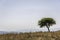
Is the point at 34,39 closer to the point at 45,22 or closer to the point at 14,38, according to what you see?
the point at 14,38

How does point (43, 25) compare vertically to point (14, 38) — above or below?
above

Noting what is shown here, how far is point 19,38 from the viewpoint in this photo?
14.4 m

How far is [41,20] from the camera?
66.2 m

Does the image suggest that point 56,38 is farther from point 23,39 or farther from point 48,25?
point 48,25

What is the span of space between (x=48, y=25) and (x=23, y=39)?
52603mm

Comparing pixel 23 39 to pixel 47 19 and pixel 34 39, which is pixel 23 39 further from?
pixel 47 19

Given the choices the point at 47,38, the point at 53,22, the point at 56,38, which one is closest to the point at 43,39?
the point at 47,38

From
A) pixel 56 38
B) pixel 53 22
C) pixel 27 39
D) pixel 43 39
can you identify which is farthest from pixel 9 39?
pixel 53 22

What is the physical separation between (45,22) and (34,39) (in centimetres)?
5219

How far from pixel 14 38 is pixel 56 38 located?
12.2 ft

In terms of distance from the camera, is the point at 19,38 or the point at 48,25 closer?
the point at 19,38

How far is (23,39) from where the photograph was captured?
1412cm

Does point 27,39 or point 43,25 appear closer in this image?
point 27,39

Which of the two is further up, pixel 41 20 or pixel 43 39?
pixel 41 20
